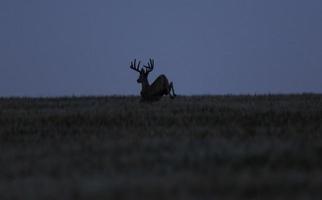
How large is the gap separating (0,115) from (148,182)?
647 inches

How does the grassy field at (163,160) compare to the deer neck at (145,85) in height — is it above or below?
below

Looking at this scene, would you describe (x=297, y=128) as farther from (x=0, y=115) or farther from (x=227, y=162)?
(x=0, y=115)

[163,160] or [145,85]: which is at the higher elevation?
[145,85]

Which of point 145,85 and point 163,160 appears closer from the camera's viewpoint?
point 163,160

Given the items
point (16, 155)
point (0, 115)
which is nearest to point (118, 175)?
point (16, 155)

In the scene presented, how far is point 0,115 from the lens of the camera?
25.8 meters

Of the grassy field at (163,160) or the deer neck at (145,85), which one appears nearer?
the grassy field at (163,160)

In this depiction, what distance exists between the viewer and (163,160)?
40.5 feet

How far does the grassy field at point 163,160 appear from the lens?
31.3 ft

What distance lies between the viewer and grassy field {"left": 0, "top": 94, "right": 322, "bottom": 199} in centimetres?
955

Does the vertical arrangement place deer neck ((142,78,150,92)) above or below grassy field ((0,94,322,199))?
above

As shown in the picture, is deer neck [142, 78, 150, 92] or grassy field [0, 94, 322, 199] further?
deer neck [142, 78, 150, 92]

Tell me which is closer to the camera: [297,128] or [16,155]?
[16,155]

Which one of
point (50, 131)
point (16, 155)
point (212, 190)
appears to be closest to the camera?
point (212, 190)
